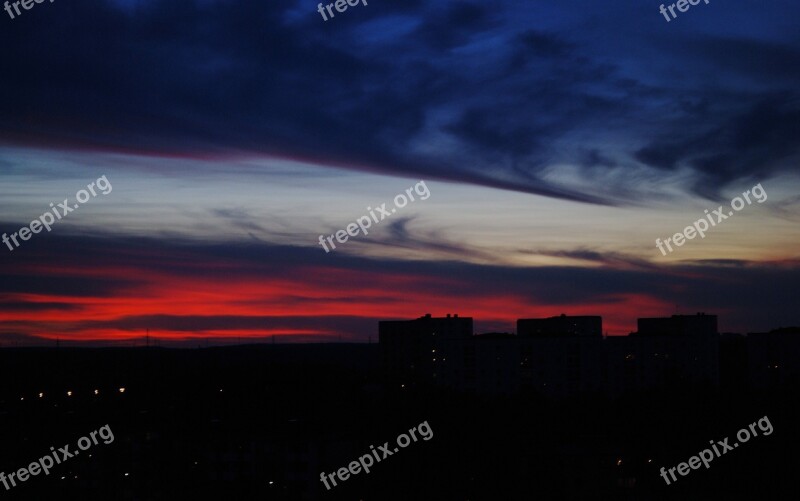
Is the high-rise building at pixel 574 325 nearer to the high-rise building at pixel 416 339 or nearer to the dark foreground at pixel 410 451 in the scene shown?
the high-rise building at pixel 416 339

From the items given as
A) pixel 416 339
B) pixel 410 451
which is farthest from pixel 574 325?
pixel 410 451

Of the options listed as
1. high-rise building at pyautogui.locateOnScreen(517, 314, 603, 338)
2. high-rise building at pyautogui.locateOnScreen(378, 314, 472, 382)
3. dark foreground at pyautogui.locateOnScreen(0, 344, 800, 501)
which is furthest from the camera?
high-rise building at pyautogui.locateOnScreen(378, 314, 472, 382)

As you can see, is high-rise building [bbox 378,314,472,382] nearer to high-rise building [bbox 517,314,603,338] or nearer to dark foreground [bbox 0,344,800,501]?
high-rise building [bbox 517,314,603,338]

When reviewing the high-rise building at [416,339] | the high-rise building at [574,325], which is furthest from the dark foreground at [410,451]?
the high-rise building at [416,339]

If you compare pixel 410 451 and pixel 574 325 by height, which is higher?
pixel 574 325

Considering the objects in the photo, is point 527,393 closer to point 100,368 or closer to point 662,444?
point 662,444

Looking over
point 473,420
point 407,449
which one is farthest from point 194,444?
point 473,420

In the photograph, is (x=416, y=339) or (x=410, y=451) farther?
(x=416, y=339)

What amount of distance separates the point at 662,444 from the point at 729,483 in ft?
11.0

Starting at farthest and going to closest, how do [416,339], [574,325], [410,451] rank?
[416,339] → [574,325] → [410,451]

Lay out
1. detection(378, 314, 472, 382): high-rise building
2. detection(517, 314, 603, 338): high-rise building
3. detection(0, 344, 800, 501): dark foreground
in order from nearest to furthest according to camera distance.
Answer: detection(0, 344, 800, 501): dark foreground → detection(517, 314, 603, 338): high-rise building → detection(378, 314, 472, 382): high-rise building

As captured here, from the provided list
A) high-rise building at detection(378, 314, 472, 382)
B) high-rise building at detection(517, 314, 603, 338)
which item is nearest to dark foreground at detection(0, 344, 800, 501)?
high-rise building at detection(517, 314, 603, 338)

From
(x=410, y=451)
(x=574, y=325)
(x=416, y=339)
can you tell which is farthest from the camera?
(x=416, y=339)

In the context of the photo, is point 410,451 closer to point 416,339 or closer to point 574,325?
point 574,325
